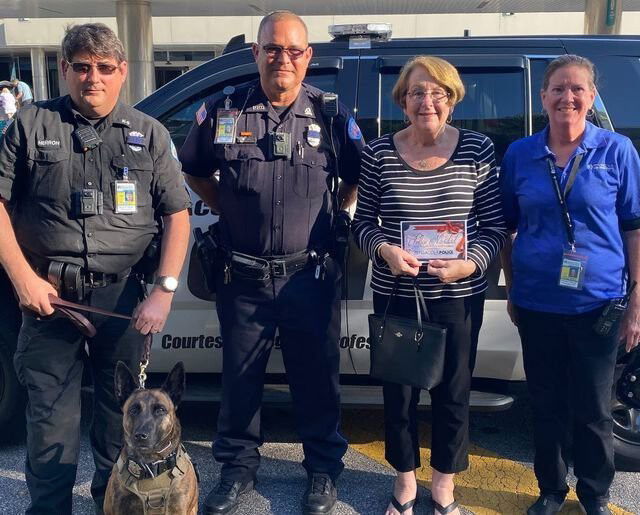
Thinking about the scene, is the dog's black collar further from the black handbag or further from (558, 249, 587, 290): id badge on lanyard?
(558, 249, 587, 290): id badge on lanyard

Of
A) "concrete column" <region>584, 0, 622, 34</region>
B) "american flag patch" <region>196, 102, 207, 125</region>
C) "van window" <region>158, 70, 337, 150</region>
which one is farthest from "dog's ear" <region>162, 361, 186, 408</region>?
"concrete column" <region>584, 0, 622, 34</region>

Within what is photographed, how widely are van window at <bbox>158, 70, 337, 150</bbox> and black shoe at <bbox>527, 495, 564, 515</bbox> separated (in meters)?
2.15

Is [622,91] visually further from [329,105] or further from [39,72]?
[39,72]

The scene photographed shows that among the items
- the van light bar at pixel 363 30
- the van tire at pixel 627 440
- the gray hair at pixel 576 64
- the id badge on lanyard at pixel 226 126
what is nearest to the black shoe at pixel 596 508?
the van tire at pixel 627 440

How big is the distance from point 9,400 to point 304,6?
15189 mm

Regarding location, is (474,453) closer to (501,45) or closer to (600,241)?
(600,241)

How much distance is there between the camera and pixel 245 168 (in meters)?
2.81

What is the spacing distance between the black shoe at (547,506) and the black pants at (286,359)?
88 centimetres

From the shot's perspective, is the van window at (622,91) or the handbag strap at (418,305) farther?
the van window at (622,91)

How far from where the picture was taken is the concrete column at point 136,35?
17.2 metres

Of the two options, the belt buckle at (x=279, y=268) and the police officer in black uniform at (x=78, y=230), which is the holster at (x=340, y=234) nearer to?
the belt buckle at (x=279, y=268)

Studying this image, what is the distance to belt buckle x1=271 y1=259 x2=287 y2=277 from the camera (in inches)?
112

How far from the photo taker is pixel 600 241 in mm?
2635

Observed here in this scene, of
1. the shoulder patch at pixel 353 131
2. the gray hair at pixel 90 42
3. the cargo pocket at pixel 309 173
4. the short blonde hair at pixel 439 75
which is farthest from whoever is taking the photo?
the shoulder patch at pixel 353 131
